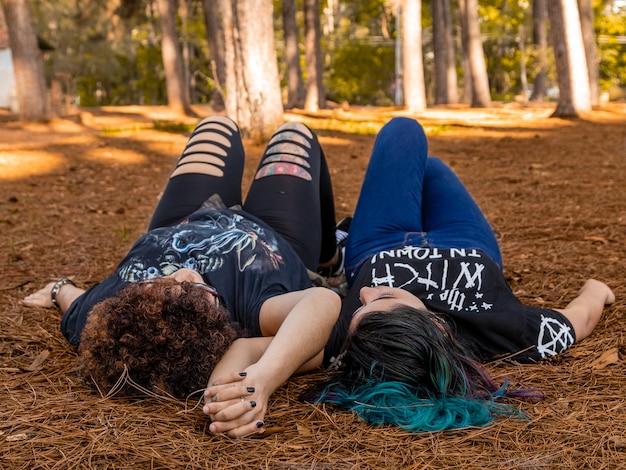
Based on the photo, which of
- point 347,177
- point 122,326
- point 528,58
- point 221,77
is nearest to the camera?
point 122,326

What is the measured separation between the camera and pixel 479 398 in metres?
2.31

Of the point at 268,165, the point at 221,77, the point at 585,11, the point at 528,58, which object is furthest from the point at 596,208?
the point at 528,58

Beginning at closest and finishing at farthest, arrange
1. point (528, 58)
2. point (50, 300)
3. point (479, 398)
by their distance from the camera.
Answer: point (479, 398)
point (50, 300)
point (528, 58)

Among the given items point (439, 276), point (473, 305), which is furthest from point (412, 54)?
point (473, 305)

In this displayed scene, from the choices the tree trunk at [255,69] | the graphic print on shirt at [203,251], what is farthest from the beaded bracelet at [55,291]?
the tree trunk at [255,69]

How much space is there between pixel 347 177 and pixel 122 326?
600cm

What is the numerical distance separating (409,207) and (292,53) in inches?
690

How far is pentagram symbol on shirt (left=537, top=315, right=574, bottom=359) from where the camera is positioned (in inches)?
111

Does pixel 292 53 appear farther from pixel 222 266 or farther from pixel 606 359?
pixel 606 359

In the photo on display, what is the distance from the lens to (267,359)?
2.19m

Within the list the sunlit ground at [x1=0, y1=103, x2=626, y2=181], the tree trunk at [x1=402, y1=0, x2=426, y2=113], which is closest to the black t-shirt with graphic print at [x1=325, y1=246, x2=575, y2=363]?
the sunlit ground at [x1=0, y1=103, x2=626, y2=181]

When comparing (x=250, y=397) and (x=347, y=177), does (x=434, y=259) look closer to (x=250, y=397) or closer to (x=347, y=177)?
(x=250, y=397)

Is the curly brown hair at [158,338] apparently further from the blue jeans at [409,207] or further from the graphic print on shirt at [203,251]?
the blue jeans at [409,207]

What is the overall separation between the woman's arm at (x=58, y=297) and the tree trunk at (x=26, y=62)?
39.9 ft
